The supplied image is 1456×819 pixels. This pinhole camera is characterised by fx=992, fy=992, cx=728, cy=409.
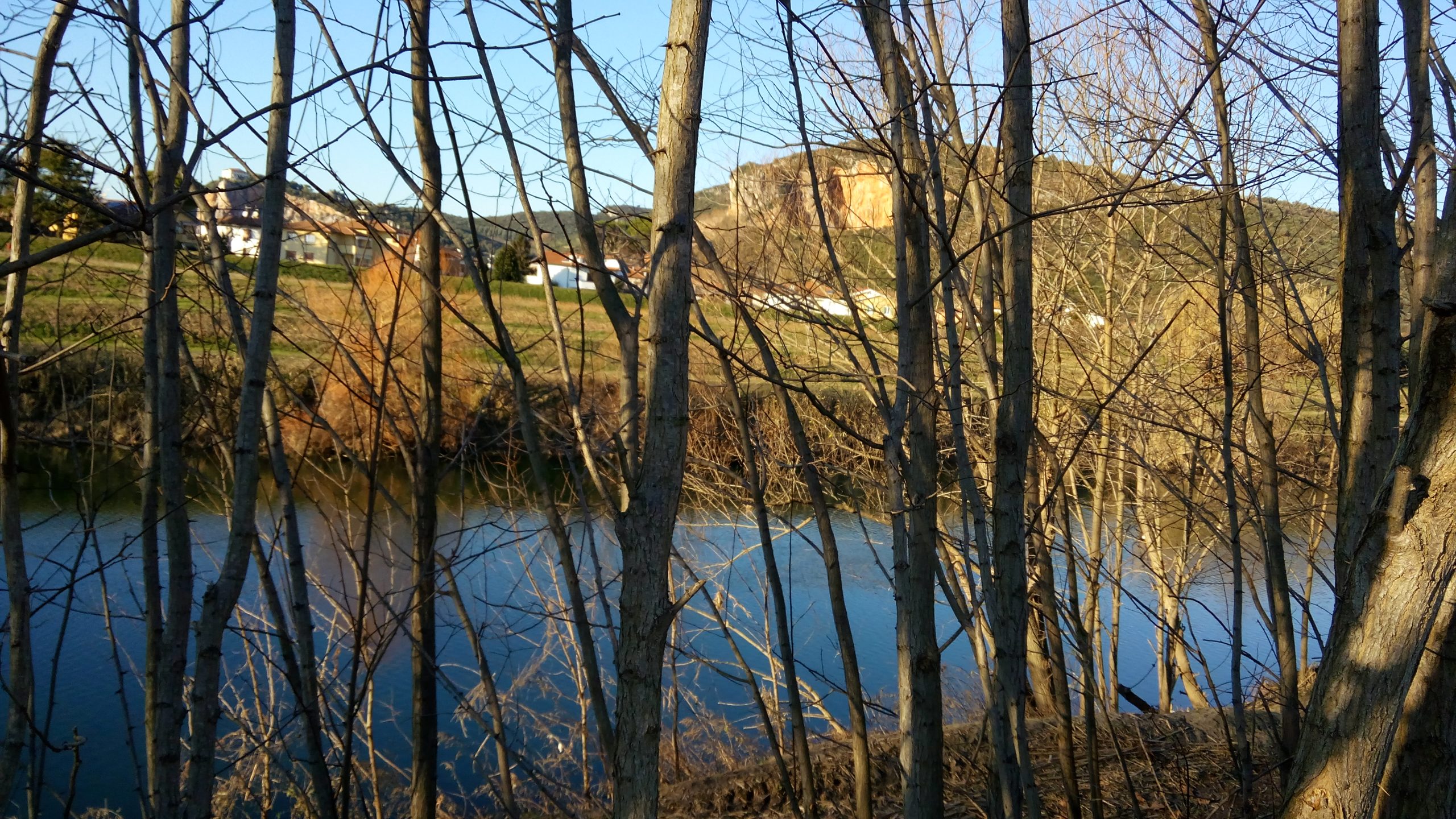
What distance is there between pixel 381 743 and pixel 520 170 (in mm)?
6569

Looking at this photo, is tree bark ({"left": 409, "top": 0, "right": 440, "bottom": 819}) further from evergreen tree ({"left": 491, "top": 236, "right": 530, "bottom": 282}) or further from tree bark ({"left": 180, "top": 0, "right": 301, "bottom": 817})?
tree bark ({"left": 180, "top": 0, "right": 301, "bottom": 817})

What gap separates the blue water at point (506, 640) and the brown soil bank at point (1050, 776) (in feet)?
2.11

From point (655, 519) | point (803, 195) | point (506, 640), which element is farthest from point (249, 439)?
point (506, 640)

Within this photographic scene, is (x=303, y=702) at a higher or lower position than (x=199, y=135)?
lower

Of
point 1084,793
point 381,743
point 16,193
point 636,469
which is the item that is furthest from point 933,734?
point 381,743

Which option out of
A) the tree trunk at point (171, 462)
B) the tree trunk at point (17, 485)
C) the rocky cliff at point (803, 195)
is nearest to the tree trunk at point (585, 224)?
the tree trunk at point (171, 462)

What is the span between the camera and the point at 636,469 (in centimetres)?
183

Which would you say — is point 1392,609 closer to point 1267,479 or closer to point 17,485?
point 1267,479

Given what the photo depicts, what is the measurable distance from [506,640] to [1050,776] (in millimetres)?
3674

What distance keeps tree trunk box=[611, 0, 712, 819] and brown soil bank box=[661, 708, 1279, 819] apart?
3042mm

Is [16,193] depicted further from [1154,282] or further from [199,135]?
[1154,282]

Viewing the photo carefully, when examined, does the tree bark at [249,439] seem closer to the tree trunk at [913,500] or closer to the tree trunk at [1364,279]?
the tree trunk at [913,500]

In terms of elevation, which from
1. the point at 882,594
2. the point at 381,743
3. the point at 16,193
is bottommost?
the point at 381,743

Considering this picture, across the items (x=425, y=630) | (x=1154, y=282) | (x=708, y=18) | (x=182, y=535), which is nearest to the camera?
(x=708, y=18)
